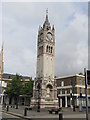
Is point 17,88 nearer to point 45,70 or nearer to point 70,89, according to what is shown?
point 45,70

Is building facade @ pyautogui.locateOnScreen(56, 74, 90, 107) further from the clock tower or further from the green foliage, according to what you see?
the green foliage

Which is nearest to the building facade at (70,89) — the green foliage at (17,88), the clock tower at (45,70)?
the clock tower at (45,70)

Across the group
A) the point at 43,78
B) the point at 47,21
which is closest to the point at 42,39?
the point at 47,21

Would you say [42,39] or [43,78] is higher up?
[42,39]

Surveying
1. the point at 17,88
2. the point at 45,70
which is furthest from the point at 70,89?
the point at 17,88

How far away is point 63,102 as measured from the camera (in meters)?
68.6

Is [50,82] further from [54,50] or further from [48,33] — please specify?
[48,33]

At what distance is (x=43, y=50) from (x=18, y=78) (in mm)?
18994

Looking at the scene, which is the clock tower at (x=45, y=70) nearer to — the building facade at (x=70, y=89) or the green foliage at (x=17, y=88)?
the building facade at (x=70, y=89)

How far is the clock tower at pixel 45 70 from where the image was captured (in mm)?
51219

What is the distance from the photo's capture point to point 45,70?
53781 mm

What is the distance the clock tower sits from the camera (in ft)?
168

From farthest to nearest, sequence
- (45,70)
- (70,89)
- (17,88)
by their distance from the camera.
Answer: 1. (17,88)
2. (70,89)
3. (45,70)

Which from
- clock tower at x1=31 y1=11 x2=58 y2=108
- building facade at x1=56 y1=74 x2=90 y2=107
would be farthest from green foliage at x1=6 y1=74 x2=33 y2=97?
clock tower at x1=31 y1=11 x2=58 y2=108
